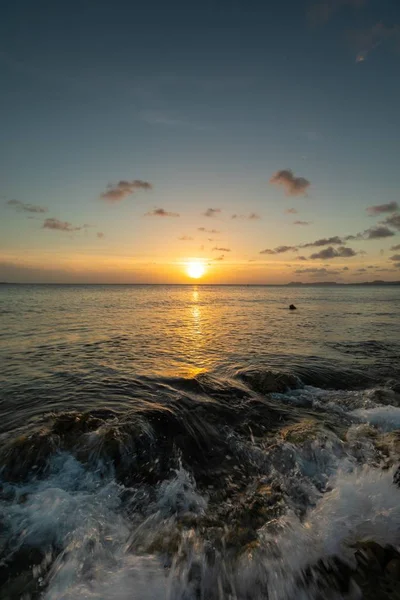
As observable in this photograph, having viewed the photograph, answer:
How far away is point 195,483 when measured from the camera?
25.4ft

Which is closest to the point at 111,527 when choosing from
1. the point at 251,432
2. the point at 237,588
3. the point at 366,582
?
the point at 237,588

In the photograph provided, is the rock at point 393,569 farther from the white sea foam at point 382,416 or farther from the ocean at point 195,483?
the white sea foam at point 382,416

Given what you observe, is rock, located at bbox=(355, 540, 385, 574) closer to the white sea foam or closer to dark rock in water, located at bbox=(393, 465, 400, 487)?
dark rock in water, located at bbox=(393, 465, 400, 487)

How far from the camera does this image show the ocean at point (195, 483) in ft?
17.1

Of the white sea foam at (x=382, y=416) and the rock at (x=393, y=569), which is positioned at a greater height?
the rock at (x=393, y=569)

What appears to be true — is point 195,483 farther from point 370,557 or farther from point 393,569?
point 393,569

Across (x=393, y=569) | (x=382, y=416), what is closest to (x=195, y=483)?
(x=393, y=569)

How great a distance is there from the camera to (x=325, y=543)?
226 inches

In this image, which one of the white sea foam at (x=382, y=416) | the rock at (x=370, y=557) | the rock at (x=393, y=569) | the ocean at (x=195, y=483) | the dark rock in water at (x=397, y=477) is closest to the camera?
the rock at (x=393, y=569)

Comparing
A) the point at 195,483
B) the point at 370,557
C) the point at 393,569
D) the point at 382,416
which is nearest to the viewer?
the point at 393,569

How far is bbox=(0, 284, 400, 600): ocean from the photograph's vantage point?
521 cm

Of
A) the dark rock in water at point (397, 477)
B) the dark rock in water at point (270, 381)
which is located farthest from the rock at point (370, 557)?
the dark rock in water at point (270, 381)

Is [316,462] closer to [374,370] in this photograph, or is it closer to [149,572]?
[149,572]

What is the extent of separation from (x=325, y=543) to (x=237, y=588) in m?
1.93
